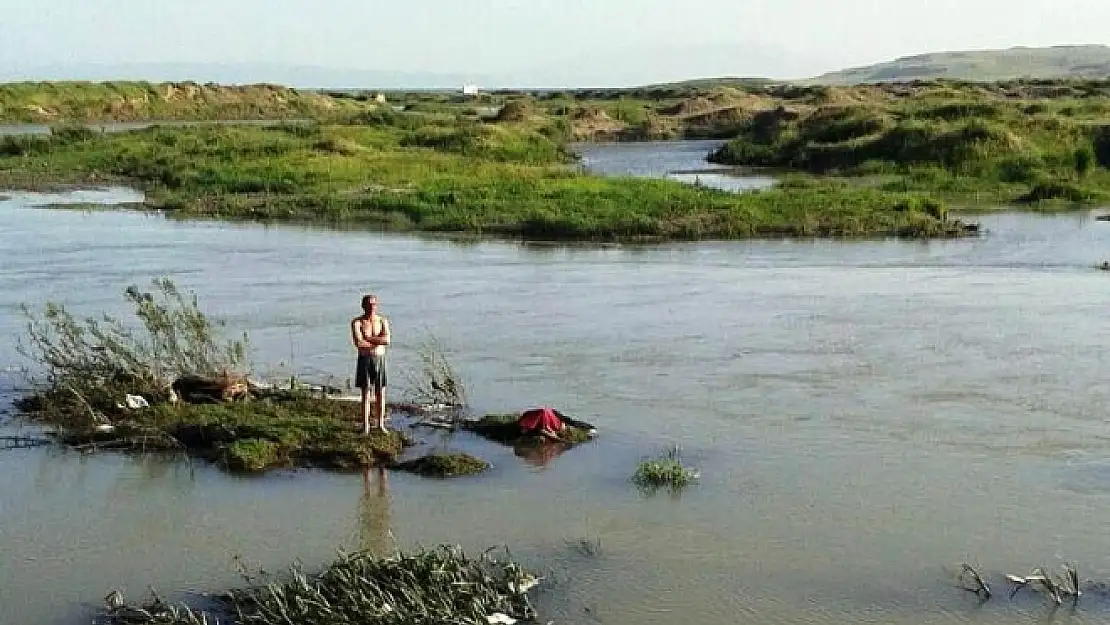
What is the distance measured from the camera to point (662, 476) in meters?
11.1

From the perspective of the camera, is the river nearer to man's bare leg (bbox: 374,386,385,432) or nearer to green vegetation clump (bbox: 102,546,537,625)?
green vegetation clump (bbox: 102,546,537,625)

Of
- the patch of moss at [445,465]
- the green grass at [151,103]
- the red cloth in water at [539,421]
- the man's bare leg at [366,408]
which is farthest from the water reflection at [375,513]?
the green grass at [151,103]

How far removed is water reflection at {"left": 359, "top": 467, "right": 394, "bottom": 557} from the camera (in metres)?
9.87

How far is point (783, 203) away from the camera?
30.5 metres

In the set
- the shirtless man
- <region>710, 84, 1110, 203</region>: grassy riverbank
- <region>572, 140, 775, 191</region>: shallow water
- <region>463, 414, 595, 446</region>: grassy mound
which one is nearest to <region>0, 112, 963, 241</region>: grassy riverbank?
<region>572, 140, 775, 191</region>: shallow water

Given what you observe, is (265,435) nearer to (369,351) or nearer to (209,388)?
(369,351)

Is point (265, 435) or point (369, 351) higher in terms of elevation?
point (369, 351)

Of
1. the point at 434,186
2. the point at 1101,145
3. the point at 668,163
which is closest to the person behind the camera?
the point at 434,186

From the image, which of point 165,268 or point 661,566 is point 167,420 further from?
point 165,268

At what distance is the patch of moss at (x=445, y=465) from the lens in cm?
1138

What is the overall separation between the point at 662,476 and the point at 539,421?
1593mm

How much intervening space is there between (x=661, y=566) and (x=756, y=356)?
22.5 feet

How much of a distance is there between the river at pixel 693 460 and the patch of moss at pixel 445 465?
18 cm

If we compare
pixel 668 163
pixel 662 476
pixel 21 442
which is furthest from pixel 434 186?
pixel 662 476
